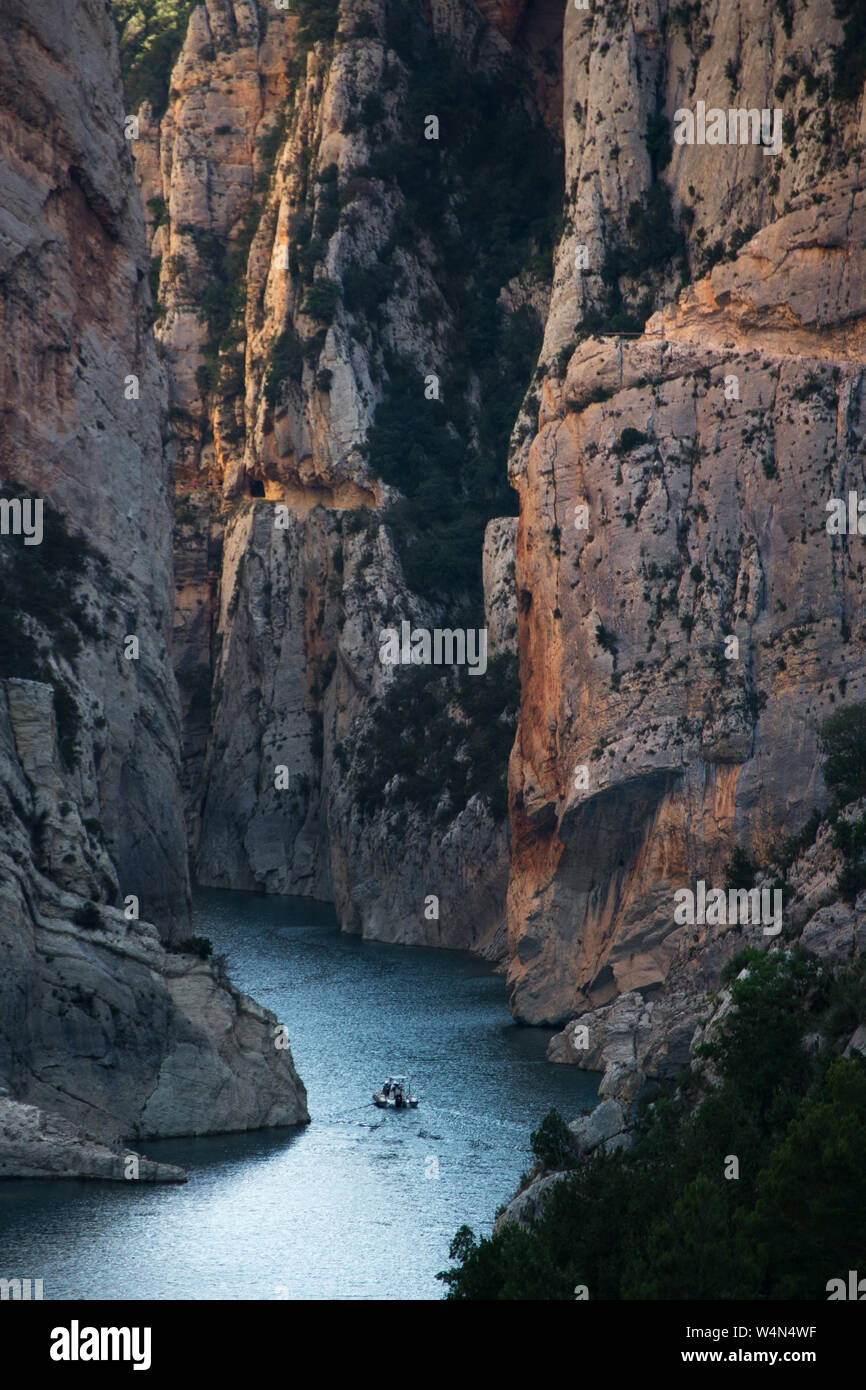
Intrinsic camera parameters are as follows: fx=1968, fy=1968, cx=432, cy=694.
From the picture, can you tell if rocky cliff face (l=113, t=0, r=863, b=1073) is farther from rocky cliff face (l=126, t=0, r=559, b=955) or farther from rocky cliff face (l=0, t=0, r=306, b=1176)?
rocky cliff face (l=0, t=0, r=306, b=1176)

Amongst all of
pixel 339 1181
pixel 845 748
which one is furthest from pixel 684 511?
pixel 339 1181

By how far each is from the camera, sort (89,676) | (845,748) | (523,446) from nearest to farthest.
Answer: (845,748), (89,676), (523,446)

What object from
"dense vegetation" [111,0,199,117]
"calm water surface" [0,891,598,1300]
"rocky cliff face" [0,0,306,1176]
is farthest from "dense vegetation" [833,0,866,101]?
"dense vegetation" [111,0,199,117]

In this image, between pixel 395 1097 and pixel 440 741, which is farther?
Answer: pixel 440 741

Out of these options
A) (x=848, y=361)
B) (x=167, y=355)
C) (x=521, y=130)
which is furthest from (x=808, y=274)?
(x=167, y=355)

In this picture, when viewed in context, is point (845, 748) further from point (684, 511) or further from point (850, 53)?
point (850, 53)
